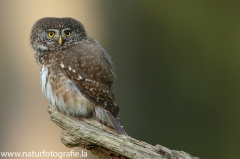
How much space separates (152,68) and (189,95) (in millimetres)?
796

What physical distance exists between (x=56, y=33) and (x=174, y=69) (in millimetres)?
3789

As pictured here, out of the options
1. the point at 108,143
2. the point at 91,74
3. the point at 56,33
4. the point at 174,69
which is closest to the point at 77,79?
the point at 91,74

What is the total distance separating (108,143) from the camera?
561 centimetres

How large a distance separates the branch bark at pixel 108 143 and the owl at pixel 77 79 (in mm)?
464

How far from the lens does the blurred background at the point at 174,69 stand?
970 centimetres

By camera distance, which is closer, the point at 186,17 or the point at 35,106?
the point at 186,17

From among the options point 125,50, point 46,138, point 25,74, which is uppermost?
point 125,50

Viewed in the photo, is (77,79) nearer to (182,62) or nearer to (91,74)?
(91,74)

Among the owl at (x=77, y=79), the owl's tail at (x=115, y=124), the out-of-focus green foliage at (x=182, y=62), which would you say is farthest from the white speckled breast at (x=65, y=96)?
the out-of-focus green foliage at (x=182, y=62)

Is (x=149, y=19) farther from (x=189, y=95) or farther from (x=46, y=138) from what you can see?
(x=46, y=138)

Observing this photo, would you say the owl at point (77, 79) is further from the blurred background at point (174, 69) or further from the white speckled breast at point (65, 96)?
the blurred background at point (174, 69)

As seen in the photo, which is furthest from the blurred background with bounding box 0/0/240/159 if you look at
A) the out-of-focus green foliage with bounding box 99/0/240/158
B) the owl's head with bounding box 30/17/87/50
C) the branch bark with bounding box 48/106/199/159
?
the branch bark with bounding box 48/106/199/159

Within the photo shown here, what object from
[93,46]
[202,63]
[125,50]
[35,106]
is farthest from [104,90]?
[35,106]

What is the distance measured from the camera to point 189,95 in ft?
32.8
